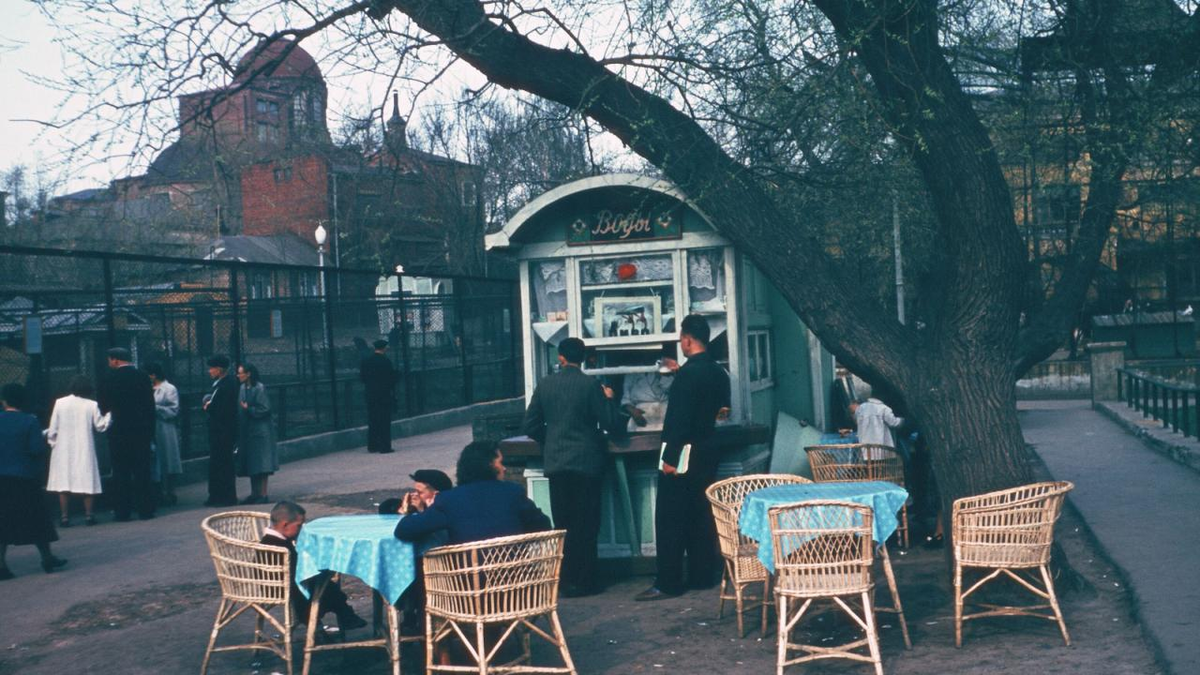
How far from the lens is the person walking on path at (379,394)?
2042cm

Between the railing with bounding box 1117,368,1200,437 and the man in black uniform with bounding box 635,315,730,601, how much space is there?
8.64m

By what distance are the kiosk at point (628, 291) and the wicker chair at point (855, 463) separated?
0.46 m

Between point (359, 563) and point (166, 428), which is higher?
point (166, 428)

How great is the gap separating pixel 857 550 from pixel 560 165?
469 inches

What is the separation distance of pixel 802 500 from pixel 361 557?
251 centimetres

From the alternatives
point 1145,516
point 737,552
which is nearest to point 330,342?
point 1145,516

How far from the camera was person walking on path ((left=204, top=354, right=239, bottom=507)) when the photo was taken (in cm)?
1471

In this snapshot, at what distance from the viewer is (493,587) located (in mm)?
6461

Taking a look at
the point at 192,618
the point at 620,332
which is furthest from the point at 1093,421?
the point at 192,618

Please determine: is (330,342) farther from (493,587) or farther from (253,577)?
(493,587)

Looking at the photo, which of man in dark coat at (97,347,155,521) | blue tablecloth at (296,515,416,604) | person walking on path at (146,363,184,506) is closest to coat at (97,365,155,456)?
man in dark coat at (97,347,155,521)

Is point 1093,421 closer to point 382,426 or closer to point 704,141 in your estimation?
point 382,426

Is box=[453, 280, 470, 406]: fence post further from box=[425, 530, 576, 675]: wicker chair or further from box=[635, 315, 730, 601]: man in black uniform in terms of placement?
box=[425, 530, 576, 675]: wicker chair

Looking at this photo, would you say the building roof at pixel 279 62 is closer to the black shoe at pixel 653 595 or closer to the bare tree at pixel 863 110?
the bare tree at pixel 863 110
